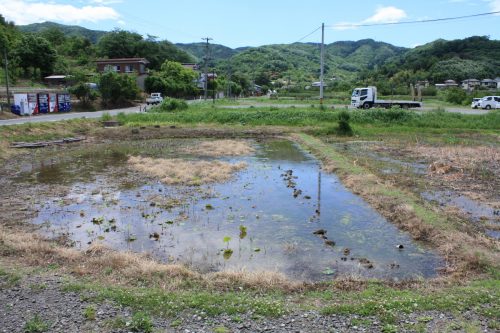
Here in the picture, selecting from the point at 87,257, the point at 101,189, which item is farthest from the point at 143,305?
the point at 101,189

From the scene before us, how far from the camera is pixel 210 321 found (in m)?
5.49

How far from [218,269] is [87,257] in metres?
2.67

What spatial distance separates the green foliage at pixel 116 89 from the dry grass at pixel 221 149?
25.4 m

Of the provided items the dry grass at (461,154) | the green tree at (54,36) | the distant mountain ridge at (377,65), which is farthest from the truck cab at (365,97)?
the green tree at (54,36)

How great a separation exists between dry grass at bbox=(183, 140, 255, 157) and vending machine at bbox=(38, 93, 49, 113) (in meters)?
20.8

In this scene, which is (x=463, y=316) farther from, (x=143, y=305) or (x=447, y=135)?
(x=447, y=135)

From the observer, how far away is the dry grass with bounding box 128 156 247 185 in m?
15.2

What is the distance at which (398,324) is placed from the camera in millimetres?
5395

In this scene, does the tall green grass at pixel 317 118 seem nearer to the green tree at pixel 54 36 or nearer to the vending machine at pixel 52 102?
the vending machine at pixel 52 102

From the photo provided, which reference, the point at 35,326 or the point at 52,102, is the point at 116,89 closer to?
the point at 52,102

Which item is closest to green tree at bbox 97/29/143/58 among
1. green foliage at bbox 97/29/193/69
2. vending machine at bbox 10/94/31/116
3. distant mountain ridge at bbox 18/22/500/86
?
green foliage at bbox 97/29/193/69

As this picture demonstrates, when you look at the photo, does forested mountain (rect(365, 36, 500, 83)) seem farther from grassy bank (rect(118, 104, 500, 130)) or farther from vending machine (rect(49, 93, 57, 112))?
vending machine (rect(49, 93, 57, 112))

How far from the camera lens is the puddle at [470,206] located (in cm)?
1034

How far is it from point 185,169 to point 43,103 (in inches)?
1078
